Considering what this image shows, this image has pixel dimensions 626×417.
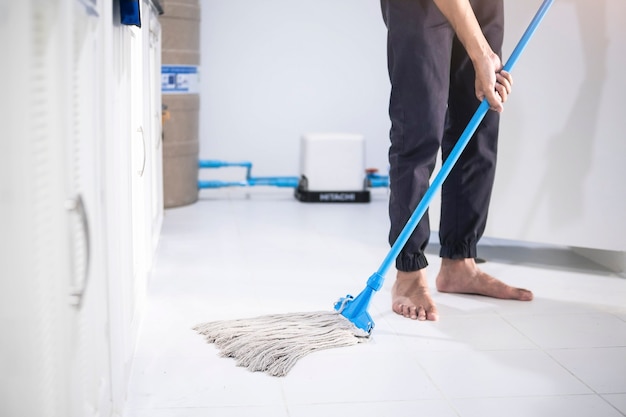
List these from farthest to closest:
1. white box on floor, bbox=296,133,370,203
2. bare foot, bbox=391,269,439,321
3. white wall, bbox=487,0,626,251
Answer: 1. white box on floor, bbox=296,133,370,203
2. white wall, bbox=487,0,626,251
3. bare foot, bbox=391,269,439,321

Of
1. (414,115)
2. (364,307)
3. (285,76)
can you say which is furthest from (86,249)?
(285,76)

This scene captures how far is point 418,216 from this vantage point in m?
1.55

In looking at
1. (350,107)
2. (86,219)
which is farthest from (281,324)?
(350,107)

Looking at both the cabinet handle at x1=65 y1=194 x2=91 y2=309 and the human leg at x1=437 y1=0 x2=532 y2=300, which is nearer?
the cabinet handle at x1=65 y1=194 x2=91 y2=309

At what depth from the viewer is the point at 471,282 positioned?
1.82m

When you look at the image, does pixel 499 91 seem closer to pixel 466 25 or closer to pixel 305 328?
pixel 466 25

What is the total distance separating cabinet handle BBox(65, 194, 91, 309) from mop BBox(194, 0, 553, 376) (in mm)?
586

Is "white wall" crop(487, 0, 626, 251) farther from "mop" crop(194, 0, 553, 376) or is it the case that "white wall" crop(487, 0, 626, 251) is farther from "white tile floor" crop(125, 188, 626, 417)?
"mop" crop(194, 0, 553, 376)

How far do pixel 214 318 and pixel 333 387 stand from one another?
0.43 meters

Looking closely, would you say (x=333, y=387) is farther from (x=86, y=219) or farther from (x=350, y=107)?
(x=350, y=107)

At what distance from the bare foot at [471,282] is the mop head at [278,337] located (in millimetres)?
363

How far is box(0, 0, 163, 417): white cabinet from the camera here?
1.96ft

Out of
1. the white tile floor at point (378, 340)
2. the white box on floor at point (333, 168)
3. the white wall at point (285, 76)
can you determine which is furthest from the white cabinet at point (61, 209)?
the white wall at point (285, 76)

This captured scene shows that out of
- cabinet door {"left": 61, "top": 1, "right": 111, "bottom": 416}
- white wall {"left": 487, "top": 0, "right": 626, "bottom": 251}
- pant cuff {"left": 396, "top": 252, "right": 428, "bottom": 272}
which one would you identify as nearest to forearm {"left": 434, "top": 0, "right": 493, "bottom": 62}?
pant cuff {"left": 396, "top": 252, "right": 428, "bottom": 272}
